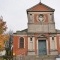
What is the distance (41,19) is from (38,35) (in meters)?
3.09

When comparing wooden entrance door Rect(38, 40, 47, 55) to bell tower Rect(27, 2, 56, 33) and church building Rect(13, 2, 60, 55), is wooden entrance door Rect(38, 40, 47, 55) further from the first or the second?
bell tower Rect(27, 2, 56, 33)

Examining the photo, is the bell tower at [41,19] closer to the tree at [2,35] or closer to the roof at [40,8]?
the roof at [40,8]

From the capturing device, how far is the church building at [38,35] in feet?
115

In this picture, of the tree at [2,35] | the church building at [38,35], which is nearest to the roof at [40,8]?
the church building at [38,35]

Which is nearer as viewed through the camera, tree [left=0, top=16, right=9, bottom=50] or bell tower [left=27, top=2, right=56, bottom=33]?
tree [left=0, top=16, right=9, bottom=50]

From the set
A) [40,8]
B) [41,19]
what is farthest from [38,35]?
[40,8]

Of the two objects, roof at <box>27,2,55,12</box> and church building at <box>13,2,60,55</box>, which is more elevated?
roof at <box>27,2,55,12</box>

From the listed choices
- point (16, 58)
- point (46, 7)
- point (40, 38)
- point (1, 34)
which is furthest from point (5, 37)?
point (46, 7)

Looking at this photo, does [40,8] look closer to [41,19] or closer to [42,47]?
[41,19]

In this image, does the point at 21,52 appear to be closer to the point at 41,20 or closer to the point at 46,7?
the point at 41,20

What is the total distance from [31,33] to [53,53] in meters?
4.97

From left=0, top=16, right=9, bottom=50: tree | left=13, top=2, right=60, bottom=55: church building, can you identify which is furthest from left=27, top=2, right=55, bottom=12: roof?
left=0, top=16, right=9, bottom=50: tree

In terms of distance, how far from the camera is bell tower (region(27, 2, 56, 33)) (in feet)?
120

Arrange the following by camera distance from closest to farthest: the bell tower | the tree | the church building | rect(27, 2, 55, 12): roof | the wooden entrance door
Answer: the tree → the church building → the wooden entrance door → the bell tower → rect(27, 2, 55, 12): roof
